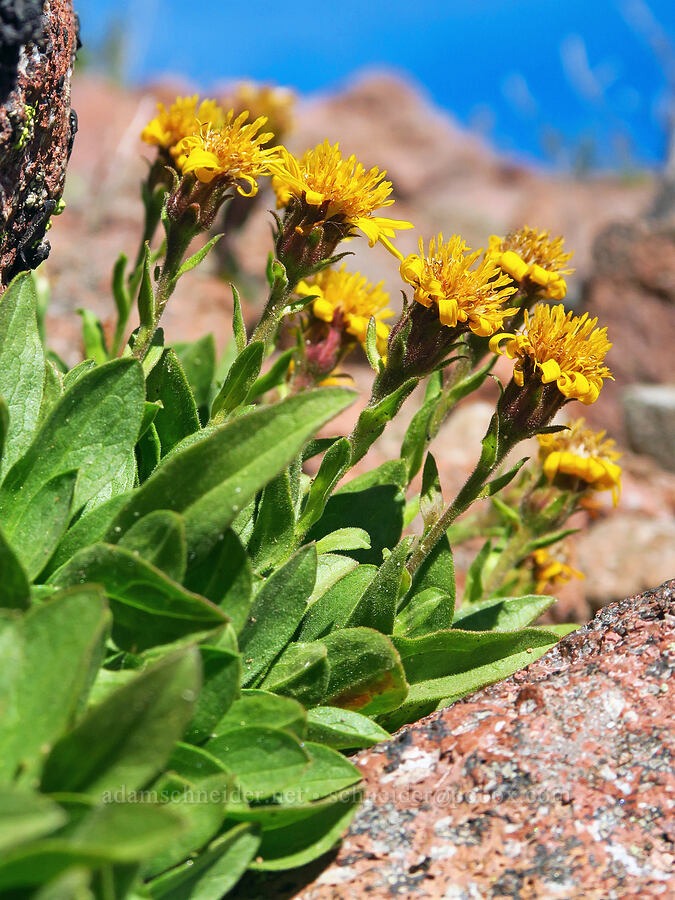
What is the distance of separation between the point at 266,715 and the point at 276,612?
30 centimetres

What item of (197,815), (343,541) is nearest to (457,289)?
(343,541)

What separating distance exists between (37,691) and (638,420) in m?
7.44

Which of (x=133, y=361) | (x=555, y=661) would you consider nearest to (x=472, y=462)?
(x=555, y=661)

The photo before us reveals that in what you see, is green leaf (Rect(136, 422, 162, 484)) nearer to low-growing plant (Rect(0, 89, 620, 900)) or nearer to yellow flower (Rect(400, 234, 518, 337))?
low-growing plant (Rect(0, 89, 620, 900))

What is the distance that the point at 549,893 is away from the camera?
171 cm

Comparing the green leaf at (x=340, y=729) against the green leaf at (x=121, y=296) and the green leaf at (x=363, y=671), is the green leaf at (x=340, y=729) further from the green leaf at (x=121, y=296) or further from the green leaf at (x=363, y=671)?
the green leaf at (x=121, y=296)

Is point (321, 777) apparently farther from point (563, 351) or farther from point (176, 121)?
point (176, 121)

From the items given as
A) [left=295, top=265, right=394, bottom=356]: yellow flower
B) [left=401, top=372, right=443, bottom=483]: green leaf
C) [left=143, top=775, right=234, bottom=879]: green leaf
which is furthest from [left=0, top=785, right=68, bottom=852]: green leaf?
[left=295, top=265, right=394, bottom=356]: yellow flower

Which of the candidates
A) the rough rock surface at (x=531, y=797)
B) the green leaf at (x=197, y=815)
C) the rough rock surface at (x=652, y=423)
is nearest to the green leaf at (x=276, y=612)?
the rough rock surface at (x=531, y=797)

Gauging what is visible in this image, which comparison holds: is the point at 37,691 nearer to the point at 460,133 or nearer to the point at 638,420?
the point at 638,420

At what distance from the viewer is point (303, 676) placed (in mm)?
2018

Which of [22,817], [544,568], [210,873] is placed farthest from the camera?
[544,568]

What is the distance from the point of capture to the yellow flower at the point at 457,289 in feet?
7.38

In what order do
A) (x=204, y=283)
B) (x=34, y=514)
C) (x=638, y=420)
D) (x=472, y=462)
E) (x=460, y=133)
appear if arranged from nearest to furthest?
(x=34, y=514), (x=472, y=462), (x=638, y=420), (x=204, y=283), (x=460, y=133)
